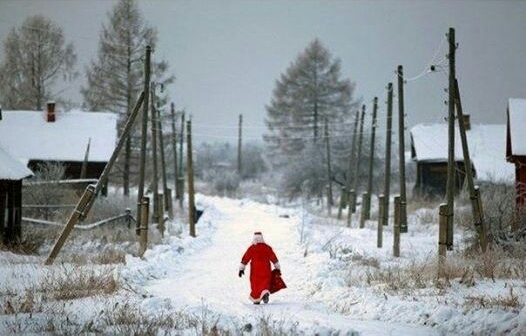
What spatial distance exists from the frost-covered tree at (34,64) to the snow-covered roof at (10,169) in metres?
19.5

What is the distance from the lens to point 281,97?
51.6 metres

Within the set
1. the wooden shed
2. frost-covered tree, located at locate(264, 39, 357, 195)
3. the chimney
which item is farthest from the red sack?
frost-covered tree, located at locate(264, 39, 357, 195)

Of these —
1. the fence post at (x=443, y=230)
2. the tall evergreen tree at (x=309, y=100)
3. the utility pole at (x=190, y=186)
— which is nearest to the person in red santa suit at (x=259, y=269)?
the fence post at (x=443, y=230)

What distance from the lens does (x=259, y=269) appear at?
998 centimetres

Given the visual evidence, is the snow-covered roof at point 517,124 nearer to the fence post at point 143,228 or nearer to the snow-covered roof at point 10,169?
the fence post at point 143,228

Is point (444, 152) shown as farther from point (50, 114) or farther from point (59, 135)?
point (50, 114)

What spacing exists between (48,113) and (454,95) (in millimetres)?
26118

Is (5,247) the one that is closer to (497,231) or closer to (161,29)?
(497,231)

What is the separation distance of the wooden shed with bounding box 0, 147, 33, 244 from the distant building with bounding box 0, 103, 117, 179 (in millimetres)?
12769

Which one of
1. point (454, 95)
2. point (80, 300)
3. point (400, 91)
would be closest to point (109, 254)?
point (80, 300)

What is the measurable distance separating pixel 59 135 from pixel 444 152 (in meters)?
25.1

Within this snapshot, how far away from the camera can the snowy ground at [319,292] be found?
735 centimetres

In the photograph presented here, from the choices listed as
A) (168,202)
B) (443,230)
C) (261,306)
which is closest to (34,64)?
(168,202)

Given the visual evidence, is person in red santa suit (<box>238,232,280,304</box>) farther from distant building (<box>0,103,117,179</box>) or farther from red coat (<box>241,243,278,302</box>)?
distant building (<box>0,103,117,179</box>)
